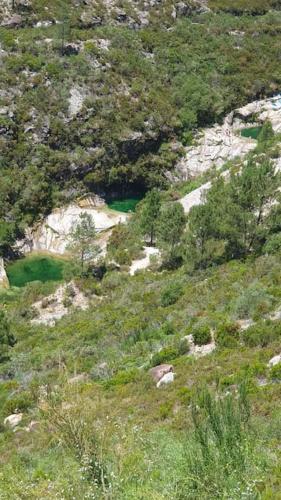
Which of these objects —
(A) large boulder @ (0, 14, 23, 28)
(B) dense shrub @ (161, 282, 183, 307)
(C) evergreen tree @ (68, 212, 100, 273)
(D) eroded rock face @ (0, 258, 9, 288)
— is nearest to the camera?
(B) dense shrub @ (161, 282, 183, 307)

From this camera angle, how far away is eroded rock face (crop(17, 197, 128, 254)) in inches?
2709

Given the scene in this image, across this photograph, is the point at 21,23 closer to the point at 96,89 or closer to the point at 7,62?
the point at 7,62

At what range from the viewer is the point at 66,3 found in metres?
100

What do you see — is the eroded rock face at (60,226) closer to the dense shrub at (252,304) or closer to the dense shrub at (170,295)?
the dense shrub at (170,295)

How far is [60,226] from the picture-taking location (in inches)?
2810

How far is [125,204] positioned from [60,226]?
11.6 metres

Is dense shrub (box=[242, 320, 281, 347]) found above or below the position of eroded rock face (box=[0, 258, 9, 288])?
above

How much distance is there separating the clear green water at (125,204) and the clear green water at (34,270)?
46.5 feet

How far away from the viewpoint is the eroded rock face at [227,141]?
271 ft

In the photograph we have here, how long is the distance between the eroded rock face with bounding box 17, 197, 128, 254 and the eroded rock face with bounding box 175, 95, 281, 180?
1618 cm

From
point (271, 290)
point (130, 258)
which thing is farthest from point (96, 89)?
point (271, 290)

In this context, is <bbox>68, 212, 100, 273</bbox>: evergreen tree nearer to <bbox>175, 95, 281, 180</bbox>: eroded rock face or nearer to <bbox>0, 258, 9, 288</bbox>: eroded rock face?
→ <bbox>0, 258, 9, 288</bbox>: eroded rock face

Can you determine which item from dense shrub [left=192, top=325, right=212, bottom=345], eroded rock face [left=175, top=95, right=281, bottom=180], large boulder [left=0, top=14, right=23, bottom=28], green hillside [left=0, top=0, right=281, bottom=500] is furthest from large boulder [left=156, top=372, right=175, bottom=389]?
large boulder [left=0, top=14, right=23, bottom=28]

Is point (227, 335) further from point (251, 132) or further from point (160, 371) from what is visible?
point (251, 132)
